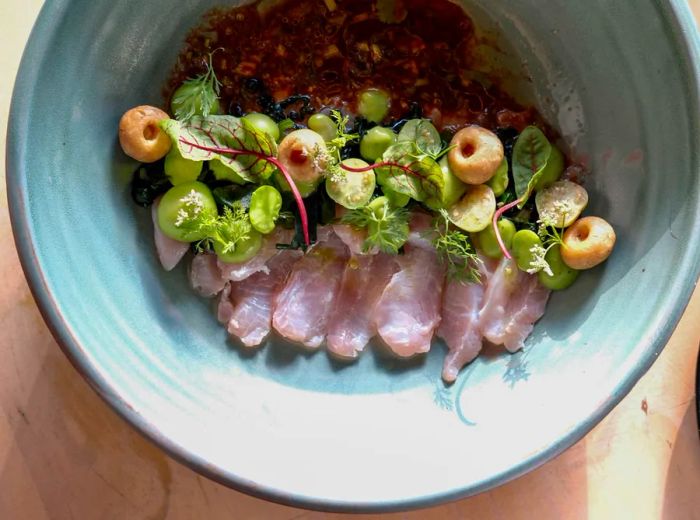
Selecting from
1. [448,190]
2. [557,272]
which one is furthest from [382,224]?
[557,272]

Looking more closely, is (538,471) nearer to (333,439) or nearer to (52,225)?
(333,439)

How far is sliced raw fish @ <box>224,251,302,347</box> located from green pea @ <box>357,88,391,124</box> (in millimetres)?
310

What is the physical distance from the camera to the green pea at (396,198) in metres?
1.34

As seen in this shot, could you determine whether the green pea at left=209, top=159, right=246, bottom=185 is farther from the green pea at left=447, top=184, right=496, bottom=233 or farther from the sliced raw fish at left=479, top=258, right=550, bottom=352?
the sliced raw fish at left=479, top=258, right=550, bottom=352

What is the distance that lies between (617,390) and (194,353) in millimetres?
772

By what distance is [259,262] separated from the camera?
1.38 metres

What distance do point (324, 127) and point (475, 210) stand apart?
329mm

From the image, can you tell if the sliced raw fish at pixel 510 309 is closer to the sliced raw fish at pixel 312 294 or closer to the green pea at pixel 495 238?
the green pea at pixel 495 238

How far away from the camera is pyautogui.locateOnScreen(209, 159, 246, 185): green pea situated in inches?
52.6

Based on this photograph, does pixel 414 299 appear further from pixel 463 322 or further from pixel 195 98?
pixel 195 98

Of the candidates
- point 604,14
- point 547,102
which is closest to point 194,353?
point 547,102

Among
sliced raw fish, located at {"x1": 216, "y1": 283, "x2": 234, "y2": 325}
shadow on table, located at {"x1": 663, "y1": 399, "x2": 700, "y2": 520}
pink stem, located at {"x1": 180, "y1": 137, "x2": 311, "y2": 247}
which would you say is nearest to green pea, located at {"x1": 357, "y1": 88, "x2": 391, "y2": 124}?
pink stem, located at {"x1": 180, "y1": 137, "x2": 311, "y2": 247}

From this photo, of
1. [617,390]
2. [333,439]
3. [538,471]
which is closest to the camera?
[617,390]

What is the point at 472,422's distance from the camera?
4.37 feet
